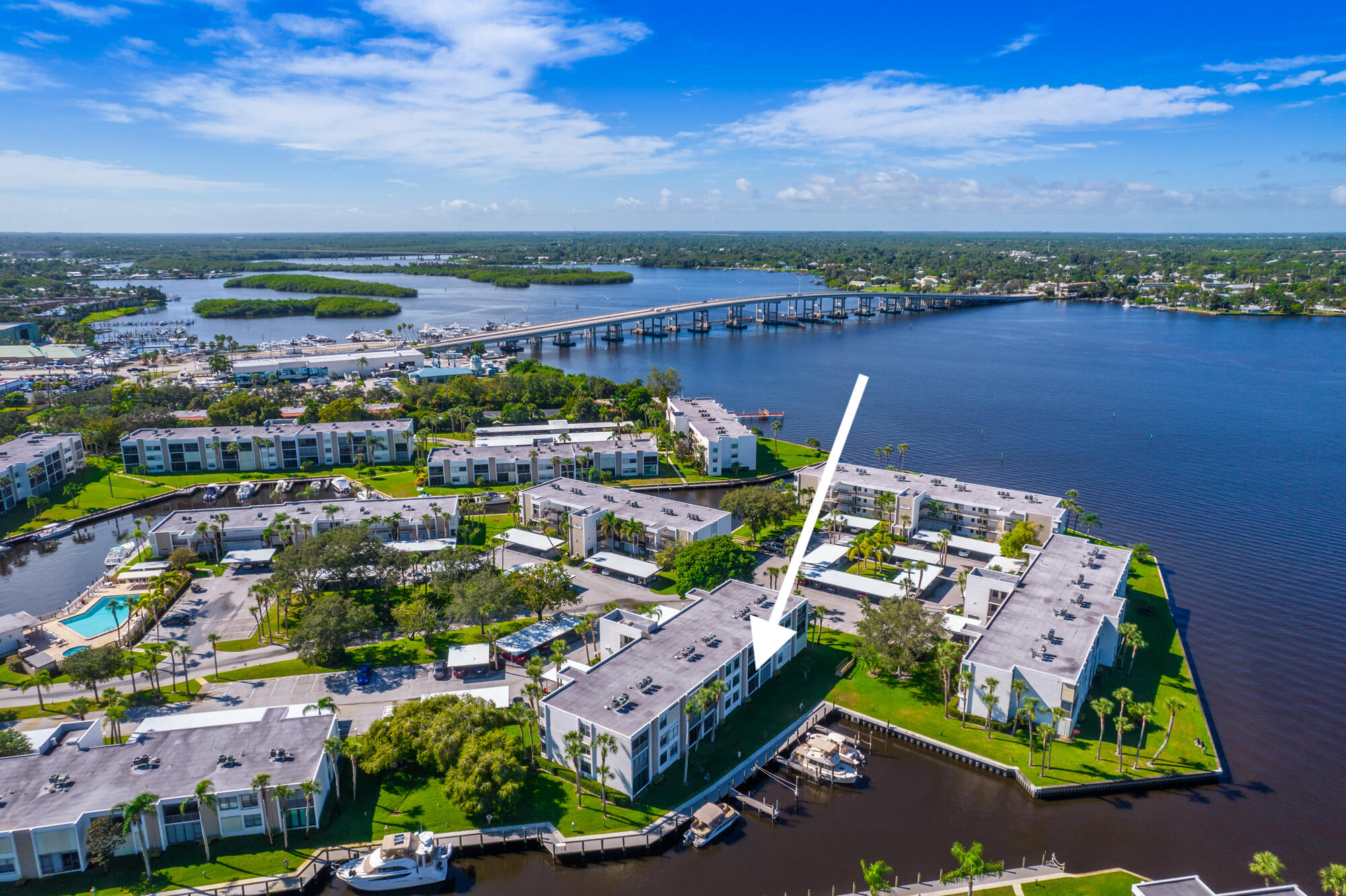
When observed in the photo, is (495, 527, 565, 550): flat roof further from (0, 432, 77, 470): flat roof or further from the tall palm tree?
(0, 432, 77, 470): flat roof

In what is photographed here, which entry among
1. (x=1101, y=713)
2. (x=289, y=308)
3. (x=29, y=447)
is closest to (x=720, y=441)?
(x=1101, y=713)

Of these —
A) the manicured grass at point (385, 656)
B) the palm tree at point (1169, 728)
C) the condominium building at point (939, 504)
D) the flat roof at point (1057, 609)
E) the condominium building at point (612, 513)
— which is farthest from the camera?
the condominium building at point (939, 504)

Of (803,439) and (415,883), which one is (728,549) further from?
(803,439)

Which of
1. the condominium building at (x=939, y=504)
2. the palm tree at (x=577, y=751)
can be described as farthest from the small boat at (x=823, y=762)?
the condominium building at (x=939, y=504)

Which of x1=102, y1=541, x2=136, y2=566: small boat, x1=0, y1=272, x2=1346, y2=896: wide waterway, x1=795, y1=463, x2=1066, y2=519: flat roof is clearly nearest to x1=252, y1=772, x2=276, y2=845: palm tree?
x1=0, y1=272, x2=1346, y2=896: wide waterway

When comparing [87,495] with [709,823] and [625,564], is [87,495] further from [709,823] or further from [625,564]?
[709,823]

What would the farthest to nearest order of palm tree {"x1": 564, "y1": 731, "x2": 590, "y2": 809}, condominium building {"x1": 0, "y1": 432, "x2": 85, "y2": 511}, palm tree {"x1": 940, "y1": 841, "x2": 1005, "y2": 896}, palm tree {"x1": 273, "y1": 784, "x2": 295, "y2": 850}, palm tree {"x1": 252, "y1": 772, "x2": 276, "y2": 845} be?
condominium building {"x1": 0, "y1": 432, "x2": 85, "y2": 511}, palm tree {"x1": 564, "y1": 731, "x2": 590, "y2": 809}, palm tree {"x1": 273, "y1": 784, "x2": 295, "y2": 850}, palm tree {"x1": 252, "y1": 772, "x2": 276, "y2": 845}, palm tree {"x1": 940, "y1": 841, "x2": 1005, "y2": 896}

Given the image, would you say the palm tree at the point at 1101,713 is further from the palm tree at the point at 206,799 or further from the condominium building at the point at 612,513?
the palm tree at the point at 206,799
